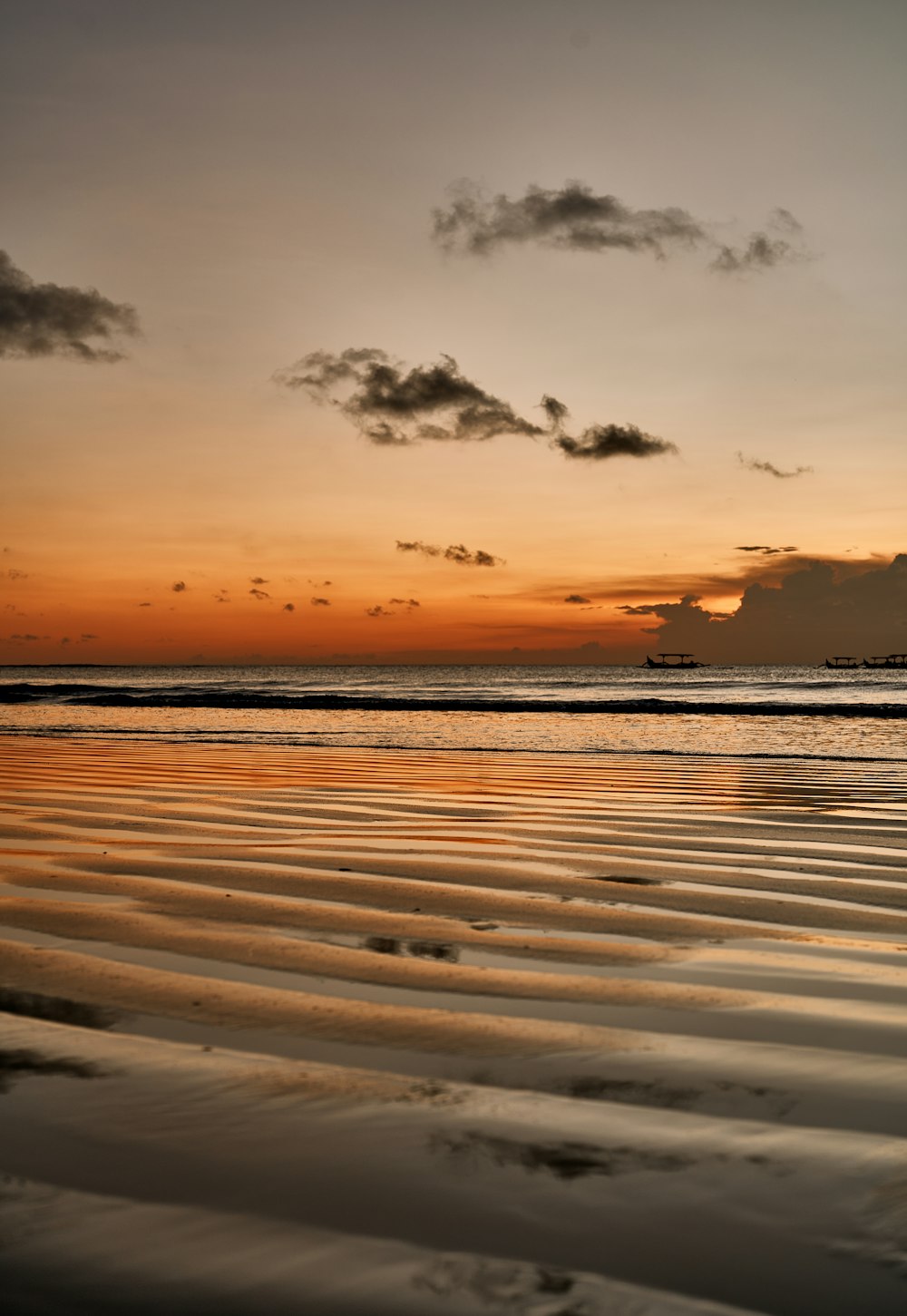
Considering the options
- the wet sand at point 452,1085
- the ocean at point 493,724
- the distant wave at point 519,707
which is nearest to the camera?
the wet sand at point 452,1085

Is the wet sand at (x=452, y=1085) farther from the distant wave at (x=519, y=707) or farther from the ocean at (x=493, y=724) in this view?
the distant wave at (x=519, y=707)

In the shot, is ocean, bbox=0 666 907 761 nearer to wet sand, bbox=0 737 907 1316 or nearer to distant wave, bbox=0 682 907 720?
distant wave, bbox=0 682 907 720

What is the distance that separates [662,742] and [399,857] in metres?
11.6

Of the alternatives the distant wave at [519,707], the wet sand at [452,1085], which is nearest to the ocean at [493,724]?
the distant wave at [519,707]

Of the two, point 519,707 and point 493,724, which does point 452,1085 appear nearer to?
point 493,724

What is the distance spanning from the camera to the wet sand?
164 cm

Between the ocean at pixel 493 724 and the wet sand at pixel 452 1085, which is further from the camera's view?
the ocean at pixel 493 724

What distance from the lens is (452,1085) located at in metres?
2.35

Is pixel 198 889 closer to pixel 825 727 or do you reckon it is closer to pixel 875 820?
pixel 875 820

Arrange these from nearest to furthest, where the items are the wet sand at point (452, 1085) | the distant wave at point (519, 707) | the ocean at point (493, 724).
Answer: the wet sand at point (452, 1085) → the ocean at point (493, 724) → the distant wave at point (519, 707)

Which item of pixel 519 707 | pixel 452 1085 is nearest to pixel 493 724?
pixel 519 707

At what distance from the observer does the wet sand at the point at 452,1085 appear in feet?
5.38

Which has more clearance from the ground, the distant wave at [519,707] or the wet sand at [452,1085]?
the wet sand at [452,1085]

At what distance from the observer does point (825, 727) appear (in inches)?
801
